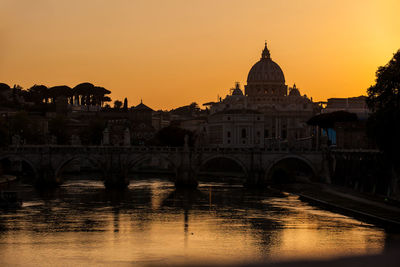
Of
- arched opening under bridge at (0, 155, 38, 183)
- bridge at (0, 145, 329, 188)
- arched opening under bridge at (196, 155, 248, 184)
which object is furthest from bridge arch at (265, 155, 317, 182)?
arched opening under bridge at (0, 155, 38, 183)

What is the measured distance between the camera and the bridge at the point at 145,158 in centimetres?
8912

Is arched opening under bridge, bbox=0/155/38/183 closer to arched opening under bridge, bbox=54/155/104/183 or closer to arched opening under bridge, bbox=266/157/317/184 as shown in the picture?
arched opening under bridge, bbox=54/155/104/183

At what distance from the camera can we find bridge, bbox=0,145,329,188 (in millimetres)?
89125

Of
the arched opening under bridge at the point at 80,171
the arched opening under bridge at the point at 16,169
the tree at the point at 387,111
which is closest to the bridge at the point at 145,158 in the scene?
the arched opening under bridge at the point at 80,171

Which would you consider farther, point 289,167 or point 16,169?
point 16,169

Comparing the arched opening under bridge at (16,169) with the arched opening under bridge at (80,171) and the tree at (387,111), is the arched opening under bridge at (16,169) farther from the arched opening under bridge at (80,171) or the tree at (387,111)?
the tree at (387,111)

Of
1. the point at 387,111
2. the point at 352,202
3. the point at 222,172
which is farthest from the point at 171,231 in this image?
the point at 222,172

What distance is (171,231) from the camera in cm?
5425

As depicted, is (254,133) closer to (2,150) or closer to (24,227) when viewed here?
(2,150)

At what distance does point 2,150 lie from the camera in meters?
89.5

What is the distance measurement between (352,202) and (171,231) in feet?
61.3

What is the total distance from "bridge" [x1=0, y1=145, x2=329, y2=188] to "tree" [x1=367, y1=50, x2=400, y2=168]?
22.4 m

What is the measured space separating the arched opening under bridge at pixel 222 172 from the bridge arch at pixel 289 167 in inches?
128

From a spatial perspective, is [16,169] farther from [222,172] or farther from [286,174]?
[286,174]
